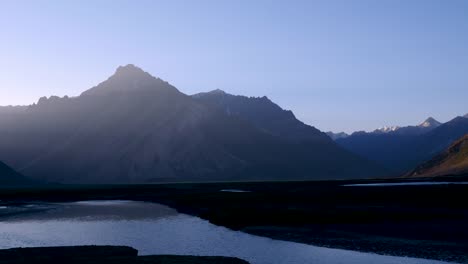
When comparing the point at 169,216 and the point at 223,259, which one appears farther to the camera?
the point at 169,216

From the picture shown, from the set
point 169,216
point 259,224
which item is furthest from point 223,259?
point 169,216

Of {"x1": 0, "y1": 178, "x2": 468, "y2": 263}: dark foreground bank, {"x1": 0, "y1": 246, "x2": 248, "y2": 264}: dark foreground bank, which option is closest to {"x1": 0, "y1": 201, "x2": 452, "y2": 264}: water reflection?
{"x1": 0, "y1": 246, "x2": 248, "y2": 264}: dark foreground bank

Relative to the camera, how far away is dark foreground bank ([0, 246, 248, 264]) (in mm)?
42281

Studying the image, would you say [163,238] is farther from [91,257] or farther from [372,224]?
[372,224]

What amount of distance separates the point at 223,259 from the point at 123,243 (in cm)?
1585

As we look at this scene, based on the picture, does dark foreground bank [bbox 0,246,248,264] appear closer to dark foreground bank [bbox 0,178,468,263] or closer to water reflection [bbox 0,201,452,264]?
water reflection [bbox 0,201,452,264]

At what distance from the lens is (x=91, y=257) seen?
45156 mm

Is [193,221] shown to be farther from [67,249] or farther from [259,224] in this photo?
[67,249]

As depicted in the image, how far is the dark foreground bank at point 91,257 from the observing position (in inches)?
1665

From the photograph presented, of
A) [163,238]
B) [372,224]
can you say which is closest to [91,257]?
[163,238]

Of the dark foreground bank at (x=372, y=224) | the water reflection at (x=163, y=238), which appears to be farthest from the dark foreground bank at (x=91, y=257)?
the dark foreground bank at (x=372, y=224)

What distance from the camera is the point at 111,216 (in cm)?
8619

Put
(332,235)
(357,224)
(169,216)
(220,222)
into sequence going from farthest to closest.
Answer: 1. (169,216)
2. (220,222)
3. (357,224)
4. (332,235)

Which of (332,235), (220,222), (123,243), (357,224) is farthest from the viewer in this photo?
(220,222)
